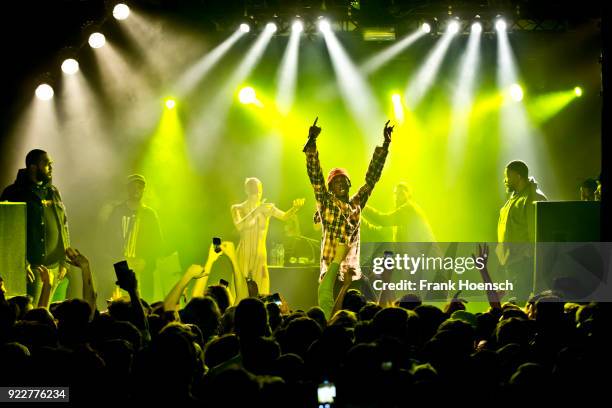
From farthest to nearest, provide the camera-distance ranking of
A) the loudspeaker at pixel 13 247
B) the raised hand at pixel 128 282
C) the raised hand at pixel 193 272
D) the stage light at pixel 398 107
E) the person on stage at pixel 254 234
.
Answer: the stage light at pixel 398 107 < the person on stage at pixel 254 234 < the loudspeaker at pixel 13 247 < the raised hand at pixel 193 272 < the raised hand at pixel 128 282

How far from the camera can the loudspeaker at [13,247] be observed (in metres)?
7.43

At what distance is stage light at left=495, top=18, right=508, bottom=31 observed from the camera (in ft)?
39.0

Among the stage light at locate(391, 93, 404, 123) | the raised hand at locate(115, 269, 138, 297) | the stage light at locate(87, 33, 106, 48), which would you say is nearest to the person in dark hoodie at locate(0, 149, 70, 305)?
the stage light at locate(87, 33, 106, 48)

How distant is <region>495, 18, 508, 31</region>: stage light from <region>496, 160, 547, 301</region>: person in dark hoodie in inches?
141

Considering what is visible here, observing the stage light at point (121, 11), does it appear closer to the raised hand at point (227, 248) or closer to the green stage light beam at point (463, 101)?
the green stage light beam at point (463, 101)

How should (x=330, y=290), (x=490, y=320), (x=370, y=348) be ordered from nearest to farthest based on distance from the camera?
(x=370, y=348), (x=490, y=320), (x=330, y=290)

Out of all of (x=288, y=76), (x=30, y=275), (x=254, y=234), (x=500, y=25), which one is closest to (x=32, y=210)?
(x=30, y=275)

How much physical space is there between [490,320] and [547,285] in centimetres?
346

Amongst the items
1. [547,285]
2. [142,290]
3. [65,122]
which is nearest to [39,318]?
[547,285]

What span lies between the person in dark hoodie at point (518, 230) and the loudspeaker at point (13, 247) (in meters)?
5.37

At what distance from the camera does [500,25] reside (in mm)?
12094

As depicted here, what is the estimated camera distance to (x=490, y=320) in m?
4.91

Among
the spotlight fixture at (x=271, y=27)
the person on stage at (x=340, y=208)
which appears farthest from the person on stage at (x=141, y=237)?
the person on stage at (x=340, y=208)

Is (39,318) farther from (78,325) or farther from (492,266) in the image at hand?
(492,266)
